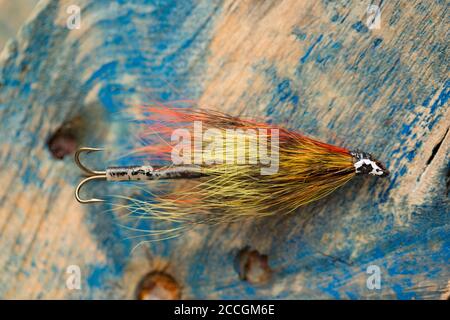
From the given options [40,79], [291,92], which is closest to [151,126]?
[40,79]

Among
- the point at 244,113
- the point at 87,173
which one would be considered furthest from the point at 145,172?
the point at 244,113

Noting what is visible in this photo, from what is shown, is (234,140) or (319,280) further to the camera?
(319,280)

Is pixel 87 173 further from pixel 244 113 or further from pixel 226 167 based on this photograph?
pixel 244 113

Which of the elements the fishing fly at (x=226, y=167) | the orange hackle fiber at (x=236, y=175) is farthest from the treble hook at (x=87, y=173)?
the orange hackle fiber at (x=236, y=175)

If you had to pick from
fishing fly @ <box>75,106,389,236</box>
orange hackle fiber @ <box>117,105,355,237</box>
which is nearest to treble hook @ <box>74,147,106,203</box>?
fishing fly @ <box>75,106,389,236</box>

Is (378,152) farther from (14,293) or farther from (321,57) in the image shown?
(14,293)
